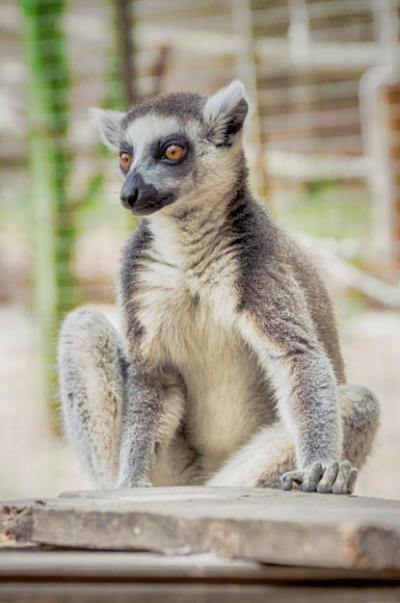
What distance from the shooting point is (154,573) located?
2232mm

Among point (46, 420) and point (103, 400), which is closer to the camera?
point (103, 400)

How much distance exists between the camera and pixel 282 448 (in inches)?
156

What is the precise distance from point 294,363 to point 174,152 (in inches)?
36.3

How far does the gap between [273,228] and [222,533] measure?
188 centimetres

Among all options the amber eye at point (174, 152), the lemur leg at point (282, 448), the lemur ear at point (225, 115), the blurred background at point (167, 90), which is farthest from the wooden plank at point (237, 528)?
the blurred background at point (167, 90)

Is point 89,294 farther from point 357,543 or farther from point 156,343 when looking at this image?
point 357,543

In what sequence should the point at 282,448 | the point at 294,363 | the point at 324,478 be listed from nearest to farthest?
the point at 324,478
the point at 294,363
the point at 282,448

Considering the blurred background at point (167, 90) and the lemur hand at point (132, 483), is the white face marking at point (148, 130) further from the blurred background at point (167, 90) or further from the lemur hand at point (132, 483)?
the blurred background at point (167, 90)

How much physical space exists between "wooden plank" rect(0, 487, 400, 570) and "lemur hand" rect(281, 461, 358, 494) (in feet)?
1.40

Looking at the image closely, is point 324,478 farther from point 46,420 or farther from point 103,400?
point 46,420

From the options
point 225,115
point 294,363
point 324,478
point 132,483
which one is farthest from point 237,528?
point 225,115

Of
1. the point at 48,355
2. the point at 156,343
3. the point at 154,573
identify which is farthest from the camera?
the point at 48,355

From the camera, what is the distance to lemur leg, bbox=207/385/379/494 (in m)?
3.94

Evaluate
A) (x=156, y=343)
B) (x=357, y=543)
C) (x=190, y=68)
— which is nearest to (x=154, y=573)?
(x=357, y=543)
